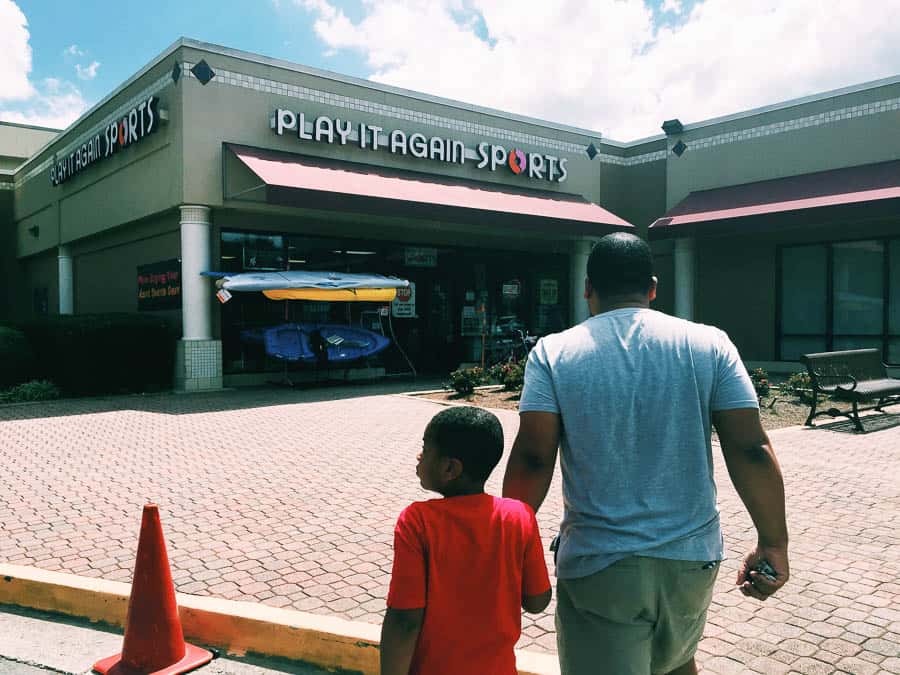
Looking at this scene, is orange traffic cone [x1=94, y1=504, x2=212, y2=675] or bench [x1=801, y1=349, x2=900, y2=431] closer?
orange traffic cone [x1=94, y1=504, x2=212, y2=675]

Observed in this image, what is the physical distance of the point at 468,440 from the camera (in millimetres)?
2055

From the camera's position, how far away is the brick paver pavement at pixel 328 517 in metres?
3.73

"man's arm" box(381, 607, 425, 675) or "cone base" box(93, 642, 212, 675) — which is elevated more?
"man's arm" box(381, 607, 425, 675)

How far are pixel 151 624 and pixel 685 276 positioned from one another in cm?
1753

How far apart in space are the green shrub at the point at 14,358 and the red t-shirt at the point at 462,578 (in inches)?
546

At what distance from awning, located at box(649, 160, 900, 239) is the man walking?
47.6 feet

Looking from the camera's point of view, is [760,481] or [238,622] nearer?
[760,481]

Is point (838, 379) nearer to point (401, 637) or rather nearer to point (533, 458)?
point (533, 458)

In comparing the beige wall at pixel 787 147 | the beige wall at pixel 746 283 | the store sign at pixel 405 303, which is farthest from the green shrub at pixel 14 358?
the beige wall at pixel 787 147

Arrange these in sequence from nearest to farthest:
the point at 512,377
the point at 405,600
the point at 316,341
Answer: the point at 405,600 → the point at 512,377 → the point at 316,341

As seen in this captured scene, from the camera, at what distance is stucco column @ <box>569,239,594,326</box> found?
805 inches

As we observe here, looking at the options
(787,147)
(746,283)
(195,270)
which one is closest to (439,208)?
(195,270)

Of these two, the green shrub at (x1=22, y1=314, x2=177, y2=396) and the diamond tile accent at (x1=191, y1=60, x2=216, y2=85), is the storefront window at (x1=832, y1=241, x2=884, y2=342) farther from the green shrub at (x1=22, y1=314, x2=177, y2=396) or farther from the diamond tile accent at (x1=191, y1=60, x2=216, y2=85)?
the green shrub at (x1=22, y1=314, x2=177, y2=396)

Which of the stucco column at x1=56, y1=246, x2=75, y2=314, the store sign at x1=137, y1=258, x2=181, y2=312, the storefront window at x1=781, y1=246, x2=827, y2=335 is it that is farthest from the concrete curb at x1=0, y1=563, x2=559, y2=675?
the stucco column at x1=56, y1=246, x2=75, y2=314
